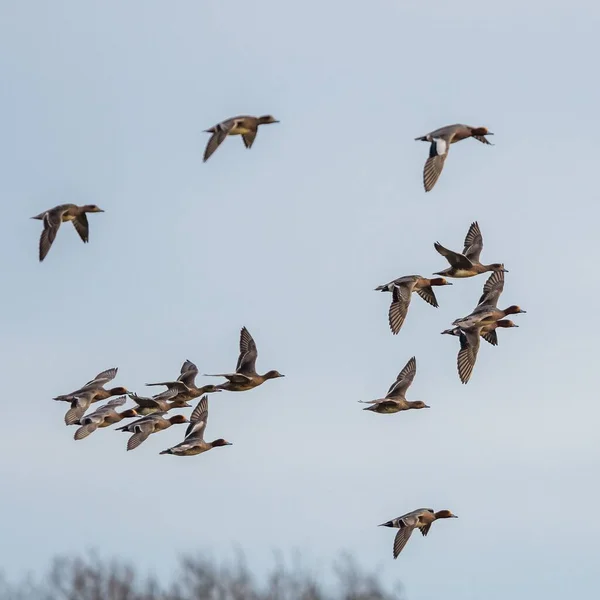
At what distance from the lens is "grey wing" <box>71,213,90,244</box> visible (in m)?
43.8

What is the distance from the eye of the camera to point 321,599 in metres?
93.2

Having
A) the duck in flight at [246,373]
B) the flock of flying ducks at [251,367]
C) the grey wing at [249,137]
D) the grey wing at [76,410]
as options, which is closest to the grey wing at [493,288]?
the flock of flying ducks at [251,367]

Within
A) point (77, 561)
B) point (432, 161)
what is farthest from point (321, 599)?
point (432, 161)

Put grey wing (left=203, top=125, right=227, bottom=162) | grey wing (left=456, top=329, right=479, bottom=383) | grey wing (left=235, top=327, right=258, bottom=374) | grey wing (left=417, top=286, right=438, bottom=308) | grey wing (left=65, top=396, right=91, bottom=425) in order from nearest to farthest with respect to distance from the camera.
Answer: grey wing (left=203, top=125, right=227, bottom=162) → grey wing (left=456, top=329, right=479, bottom=383) → grey wing (left=65, top=396, right=91, bottom=425) → grey wing (left=235, top=327, right=258, bottom=374) → grey wing (left=417, top=286, right=438, bottom=308)

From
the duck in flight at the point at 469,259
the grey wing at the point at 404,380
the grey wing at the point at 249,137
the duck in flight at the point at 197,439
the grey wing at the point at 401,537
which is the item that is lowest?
the grey wing at the point at 401,537

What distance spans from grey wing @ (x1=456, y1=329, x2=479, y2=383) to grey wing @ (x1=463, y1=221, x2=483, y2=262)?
2.44 meters

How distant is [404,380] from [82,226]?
757cm

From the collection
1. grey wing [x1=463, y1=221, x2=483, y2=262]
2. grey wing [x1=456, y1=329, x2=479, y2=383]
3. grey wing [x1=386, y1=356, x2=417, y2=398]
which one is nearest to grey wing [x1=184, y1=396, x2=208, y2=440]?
grey wing [x1=386, y1=356, x2=417, y2=398]

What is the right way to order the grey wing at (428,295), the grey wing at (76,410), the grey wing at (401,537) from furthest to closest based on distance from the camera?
the grey wing at (428,295)
the grey wing at (76,410)
the grey wing at (401,537)

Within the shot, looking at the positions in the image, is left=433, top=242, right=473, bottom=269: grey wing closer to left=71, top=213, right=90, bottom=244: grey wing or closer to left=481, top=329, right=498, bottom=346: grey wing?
left=481, top=329, right=498, bottom=346: grey wing

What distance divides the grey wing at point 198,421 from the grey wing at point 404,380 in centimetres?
403

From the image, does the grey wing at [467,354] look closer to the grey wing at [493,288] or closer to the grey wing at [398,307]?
the grey wing at [398,307]

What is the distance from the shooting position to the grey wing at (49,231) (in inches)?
1671

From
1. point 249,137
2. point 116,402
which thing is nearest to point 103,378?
point 116,402
